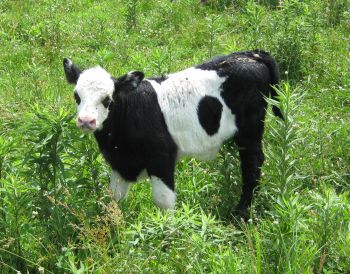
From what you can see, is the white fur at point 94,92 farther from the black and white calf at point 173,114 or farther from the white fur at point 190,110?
the white fur at point 190,110

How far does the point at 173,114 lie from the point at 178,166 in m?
0.92

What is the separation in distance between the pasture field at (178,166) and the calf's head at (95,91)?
16 centimetres

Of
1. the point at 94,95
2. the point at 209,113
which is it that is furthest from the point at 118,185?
the point at 209,113

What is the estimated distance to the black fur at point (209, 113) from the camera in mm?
5203

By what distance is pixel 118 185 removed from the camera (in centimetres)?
507

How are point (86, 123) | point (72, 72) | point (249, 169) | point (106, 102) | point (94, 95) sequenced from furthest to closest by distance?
point (249, 169) < point (72, 72) < point (106, 102) < point (94, 95) < point (86, 123)

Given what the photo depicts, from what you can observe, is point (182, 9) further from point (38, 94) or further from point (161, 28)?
point (38, 94)

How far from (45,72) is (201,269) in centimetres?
531

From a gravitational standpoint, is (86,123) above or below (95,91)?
below

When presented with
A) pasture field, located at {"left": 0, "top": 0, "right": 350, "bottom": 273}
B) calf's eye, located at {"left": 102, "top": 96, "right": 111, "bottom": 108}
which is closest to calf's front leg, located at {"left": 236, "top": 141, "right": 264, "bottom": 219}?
pasture field, located at {"left": 0, "top": 0, "right": 350, "bottom": 273}

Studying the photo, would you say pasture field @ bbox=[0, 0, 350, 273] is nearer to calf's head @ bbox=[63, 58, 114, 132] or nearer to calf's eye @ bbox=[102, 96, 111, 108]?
calf's head @ bbox=[63, 58, 114, 132]

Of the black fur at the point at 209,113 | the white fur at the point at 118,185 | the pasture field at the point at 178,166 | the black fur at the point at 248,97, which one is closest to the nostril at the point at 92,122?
the pasture field at the point at 178,166

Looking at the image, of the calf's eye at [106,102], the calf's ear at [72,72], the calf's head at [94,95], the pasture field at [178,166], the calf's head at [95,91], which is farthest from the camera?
the calf's ear at [72,72]

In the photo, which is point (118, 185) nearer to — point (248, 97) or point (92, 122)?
point (92, 122)
